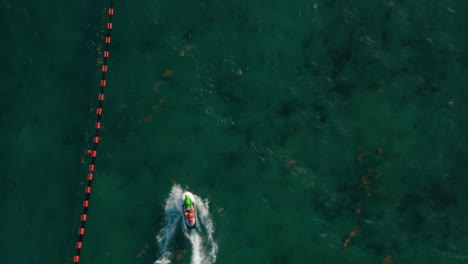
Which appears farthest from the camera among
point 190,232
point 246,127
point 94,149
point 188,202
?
point 190,232

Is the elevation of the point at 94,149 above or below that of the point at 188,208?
above

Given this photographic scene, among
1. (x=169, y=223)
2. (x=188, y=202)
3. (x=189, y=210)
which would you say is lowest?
(x=169, y=223)

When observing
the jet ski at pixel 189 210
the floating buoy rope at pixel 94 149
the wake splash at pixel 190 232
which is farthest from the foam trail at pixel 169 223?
the floating buoy rope at pixel 94 149

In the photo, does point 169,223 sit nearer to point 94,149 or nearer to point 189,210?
point 189,210

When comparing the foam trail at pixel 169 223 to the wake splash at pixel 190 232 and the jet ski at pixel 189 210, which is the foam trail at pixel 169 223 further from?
the jet ski at pixel 189 210

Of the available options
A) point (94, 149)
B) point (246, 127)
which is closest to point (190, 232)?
point (246, 127)
